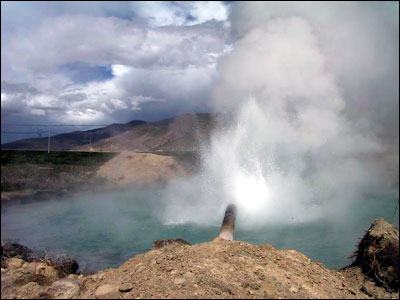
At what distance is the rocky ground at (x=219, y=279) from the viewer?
191 inches

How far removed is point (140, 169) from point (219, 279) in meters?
27.5

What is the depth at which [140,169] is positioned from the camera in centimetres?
3194

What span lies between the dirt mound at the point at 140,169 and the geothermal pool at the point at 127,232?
9425 mm

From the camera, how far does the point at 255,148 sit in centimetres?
2109

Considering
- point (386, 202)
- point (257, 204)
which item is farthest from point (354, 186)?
point (257, 204)

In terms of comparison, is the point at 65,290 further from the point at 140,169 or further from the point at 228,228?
the point at 140,169

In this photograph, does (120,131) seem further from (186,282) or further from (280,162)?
(186,282)

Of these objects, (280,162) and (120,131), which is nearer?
(280,162)

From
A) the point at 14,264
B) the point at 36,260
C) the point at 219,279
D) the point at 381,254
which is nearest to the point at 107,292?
the point at 219,279

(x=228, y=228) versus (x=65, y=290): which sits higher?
(x=228, y=228)

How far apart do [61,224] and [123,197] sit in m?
8.08

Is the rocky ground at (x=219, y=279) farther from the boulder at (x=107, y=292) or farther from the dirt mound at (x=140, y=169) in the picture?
the dirt mound at (x=140, y=169)

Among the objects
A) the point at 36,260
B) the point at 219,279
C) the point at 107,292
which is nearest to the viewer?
the point at 107,292

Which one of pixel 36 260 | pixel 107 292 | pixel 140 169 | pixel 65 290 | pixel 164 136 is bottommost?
pixel 36 260
